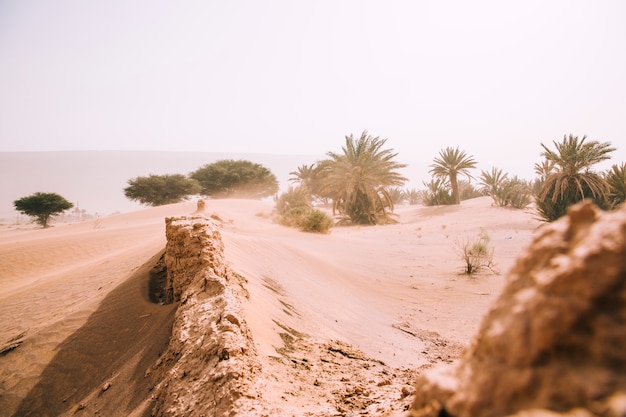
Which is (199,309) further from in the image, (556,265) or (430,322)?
(430,322)

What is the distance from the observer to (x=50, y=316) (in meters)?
4.40

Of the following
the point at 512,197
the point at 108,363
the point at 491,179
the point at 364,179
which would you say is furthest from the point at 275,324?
the point at 491,179

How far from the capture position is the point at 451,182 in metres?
27.3

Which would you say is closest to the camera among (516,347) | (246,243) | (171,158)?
(516,347)

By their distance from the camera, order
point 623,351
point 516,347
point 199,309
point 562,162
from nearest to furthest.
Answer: point 623,351
point 516,347
point 199,309
point 562,162

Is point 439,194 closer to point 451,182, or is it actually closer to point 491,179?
point 451,182

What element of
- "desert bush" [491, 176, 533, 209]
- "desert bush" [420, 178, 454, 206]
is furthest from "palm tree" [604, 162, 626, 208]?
"desert bush" [420, 178, 454, 206]

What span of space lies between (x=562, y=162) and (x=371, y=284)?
11.1 m

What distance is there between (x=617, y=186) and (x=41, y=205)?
35.9m

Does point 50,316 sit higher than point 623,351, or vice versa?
point 623,351

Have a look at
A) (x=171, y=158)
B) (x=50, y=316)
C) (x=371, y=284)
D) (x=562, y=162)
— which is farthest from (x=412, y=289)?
(x=171, y=158)

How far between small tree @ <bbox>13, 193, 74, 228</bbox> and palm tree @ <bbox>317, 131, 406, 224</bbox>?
22068 millimetres

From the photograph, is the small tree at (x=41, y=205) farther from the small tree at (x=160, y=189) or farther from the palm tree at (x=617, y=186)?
the palm tree at (x=617, y=186)

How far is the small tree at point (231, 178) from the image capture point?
3844 cm
